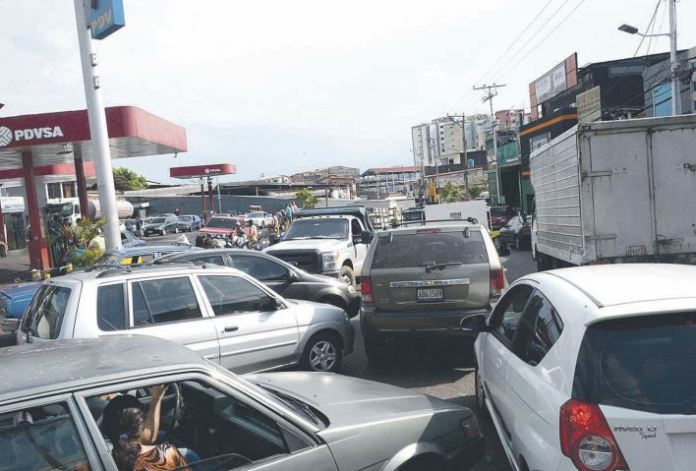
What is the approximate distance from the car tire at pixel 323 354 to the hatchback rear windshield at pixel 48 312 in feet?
8.75

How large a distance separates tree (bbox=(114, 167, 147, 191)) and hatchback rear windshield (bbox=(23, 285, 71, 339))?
2908 inches

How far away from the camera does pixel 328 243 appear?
42.9 ft

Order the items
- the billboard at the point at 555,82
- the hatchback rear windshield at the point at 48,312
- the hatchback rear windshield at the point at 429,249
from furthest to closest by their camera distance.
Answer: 1. the billboard at the point at 555,82
2. the hatchback rear windshield at the point at 429,249
3. the hatchback rear windshield at the point at 48,312

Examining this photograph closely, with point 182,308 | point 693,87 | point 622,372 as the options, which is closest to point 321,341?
point 182,308

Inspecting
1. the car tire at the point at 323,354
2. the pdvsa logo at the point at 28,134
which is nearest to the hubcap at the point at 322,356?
the car tire at the point at 323,354

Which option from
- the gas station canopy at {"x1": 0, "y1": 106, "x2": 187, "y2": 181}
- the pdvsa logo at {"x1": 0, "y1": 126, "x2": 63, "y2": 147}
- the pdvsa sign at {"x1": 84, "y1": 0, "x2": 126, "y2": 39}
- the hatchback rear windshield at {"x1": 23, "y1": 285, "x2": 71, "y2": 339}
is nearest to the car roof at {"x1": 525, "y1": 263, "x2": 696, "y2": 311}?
the hatchback rear windshield at {"x1": 23, "y1": 285, "x2": 71, "y2": 339}

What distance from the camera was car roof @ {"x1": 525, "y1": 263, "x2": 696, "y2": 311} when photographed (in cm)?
312

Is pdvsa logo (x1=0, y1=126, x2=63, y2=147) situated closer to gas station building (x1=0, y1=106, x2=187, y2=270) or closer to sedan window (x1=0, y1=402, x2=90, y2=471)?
gas station building (x1=0, y1=106, x2=187, y2=270)

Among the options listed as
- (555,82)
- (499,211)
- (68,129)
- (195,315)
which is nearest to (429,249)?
(195,315)

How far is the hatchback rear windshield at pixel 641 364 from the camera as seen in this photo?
277cm

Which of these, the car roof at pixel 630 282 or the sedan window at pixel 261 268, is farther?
the sedan window at pixel 261 268

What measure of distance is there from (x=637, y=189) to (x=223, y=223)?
21663 millimetres

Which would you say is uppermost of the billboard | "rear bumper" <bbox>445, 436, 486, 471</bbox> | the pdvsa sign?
the billboard

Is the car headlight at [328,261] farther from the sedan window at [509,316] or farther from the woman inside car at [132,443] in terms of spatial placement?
the woman inside car at [132,443]
